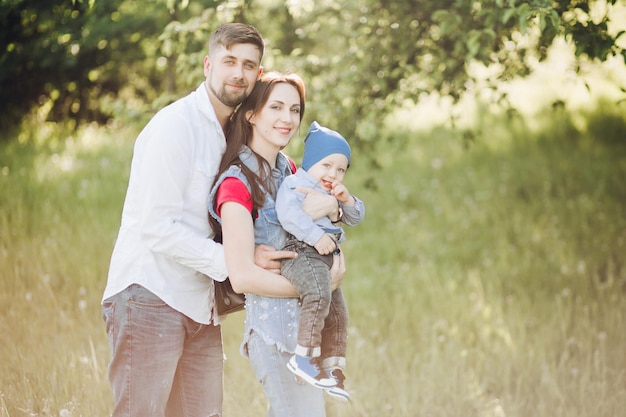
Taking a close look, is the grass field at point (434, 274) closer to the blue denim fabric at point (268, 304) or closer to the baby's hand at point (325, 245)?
the blue denim fabric at point (268, 304)

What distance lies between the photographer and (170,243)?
2850 millimetres

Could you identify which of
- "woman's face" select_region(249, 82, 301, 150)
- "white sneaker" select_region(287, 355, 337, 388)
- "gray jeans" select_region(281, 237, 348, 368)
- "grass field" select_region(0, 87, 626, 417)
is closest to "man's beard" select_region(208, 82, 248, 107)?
"woman's face" select_region(249, 82, 301, 150)

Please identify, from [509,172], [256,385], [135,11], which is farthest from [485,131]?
[256,385]

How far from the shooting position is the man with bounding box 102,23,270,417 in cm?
285

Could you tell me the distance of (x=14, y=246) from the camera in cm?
605

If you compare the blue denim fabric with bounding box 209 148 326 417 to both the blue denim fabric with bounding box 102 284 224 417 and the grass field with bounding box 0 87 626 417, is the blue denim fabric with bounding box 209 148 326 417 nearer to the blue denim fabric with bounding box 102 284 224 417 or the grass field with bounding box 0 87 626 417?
the blue denim fabric with bounding box 102 284 224 417

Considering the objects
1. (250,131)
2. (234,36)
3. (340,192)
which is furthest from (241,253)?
(234,36)

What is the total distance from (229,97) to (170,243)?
2.32 feet

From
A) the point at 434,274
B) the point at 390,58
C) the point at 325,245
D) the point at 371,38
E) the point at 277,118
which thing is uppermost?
the point at 371,38

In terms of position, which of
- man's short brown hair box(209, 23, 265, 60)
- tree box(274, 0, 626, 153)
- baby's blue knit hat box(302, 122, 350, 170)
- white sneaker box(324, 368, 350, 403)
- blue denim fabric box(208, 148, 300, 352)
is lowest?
white sneaker box(324, 368, 350, 403)

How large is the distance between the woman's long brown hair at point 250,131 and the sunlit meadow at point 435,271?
192 cm

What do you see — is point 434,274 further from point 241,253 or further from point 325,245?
point 241,253

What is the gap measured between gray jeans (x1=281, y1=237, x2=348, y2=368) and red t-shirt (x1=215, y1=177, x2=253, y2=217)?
0.26 meters

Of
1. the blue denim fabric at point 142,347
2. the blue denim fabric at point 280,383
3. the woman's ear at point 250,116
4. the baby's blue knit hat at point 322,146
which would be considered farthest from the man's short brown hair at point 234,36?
the blue denim fabric at point 280,383
